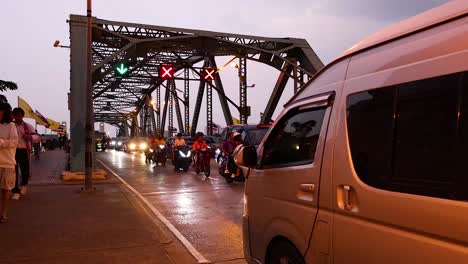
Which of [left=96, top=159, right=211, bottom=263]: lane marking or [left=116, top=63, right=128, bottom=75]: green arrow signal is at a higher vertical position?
[left=116, top=63, right=128, bottom=75]: green arrow signal

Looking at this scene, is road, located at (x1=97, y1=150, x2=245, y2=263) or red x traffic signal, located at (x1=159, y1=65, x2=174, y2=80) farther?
red x traffic signal, located at (x1=159, y1=65, x2=174, y2=80)

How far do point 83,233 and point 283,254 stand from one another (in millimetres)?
4469

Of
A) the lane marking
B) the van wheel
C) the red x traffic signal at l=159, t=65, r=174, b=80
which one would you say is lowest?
the lane marking

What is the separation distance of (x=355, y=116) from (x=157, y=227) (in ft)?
17.9

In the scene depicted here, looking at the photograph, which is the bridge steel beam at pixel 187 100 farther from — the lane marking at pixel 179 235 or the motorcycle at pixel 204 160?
the lane marking at pixel 179 235

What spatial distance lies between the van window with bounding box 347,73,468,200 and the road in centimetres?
338

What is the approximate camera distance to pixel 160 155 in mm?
23938

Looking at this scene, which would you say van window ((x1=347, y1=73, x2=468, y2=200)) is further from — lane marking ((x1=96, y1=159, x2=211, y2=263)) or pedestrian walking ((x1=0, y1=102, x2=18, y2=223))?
pedestrian walking ((x1=0, y1=102, x2=18, y2=223))

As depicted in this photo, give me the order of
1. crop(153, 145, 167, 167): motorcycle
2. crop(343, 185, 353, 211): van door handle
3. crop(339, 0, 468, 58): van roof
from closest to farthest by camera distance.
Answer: crop(339, 0, 468, 58): van roof, crop(343, 185, 353, 211): van door handle, crop(153, 145, 167, 167): motorcycle

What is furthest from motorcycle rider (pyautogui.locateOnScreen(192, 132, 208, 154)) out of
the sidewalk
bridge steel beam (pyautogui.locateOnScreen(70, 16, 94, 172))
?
the sidewalk

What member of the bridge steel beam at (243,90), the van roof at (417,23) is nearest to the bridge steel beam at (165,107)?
the bridge steel beam at (243,90)

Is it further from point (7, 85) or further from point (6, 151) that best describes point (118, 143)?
point (6, 151)

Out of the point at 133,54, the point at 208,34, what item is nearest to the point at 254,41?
the point at 208,34

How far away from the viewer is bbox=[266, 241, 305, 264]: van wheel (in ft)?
10.9
